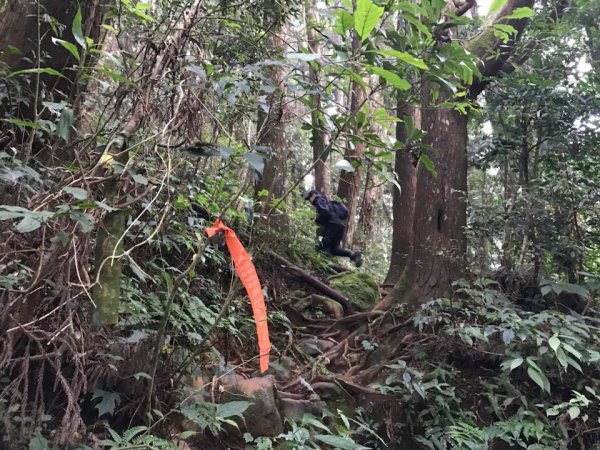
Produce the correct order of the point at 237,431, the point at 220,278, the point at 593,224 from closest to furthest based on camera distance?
the point at 237,431 < the point at 593,224 < the point at 220,278

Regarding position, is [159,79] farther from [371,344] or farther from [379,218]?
[379,218]

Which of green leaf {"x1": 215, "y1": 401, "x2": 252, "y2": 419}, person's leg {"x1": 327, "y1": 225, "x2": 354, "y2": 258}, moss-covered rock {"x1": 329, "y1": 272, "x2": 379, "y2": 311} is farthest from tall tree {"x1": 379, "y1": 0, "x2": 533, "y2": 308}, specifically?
green leaf {"x1": 215, "y1": 401, "x2": 252, "y2": 419}

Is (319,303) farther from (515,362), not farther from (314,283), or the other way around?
(515,362)

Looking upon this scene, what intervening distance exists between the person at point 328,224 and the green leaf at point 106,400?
4.62m

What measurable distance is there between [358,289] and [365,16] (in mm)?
5688

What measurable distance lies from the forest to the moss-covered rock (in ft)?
0.11

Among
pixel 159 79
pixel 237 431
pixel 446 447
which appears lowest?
pixel 446 447

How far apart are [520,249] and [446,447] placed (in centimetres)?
221

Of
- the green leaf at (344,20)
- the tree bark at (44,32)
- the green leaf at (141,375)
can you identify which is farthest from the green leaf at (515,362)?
the tree bark at (44,32)

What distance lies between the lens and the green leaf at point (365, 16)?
210 centimetres

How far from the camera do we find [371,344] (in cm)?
550

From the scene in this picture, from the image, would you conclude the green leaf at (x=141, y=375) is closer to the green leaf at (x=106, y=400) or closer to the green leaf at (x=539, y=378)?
the green leaf at (x=106, y=400)

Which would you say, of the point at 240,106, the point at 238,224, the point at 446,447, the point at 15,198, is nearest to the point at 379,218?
the point at 238,224

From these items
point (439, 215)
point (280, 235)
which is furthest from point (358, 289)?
point (439, 215)
